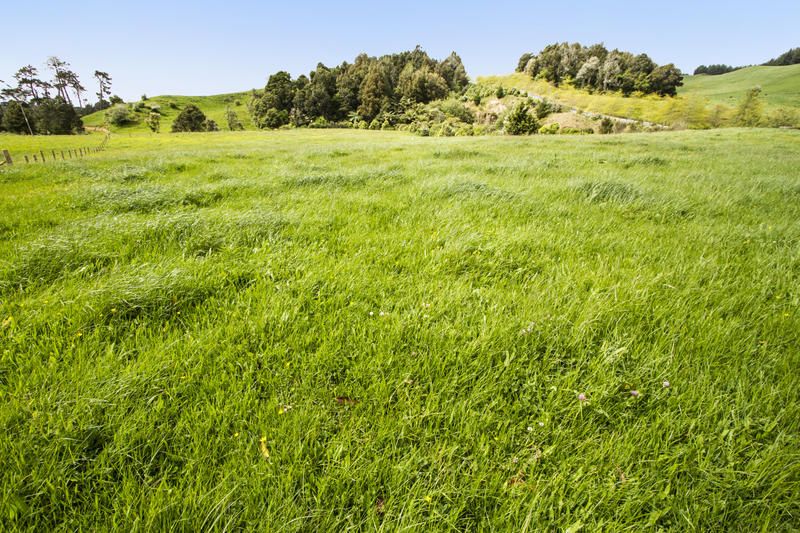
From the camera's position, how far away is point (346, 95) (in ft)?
330

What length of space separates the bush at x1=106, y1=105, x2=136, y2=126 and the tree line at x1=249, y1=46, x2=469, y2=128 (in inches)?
1513

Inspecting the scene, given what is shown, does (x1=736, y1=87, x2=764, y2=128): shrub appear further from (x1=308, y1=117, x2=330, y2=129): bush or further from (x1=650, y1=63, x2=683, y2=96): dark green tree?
(x1=308, y1=117, x2=330, y2=129): bush

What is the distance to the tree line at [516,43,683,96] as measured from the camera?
8612cm

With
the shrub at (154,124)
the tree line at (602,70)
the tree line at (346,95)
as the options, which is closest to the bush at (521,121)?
the tree line at (346,95)

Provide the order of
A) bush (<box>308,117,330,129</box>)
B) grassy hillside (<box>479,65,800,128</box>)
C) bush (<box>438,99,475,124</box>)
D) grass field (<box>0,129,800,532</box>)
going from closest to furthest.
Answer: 1. grass field (<box>0,129,800,532</box>)
2. grassy hillside (<box>479,65,800,128</box>)
3. bush (<box>438,99,475,124</box>)
4. bush (<box>308,117,330,129</box>)

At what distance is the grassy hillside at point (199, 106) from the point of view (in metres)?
105

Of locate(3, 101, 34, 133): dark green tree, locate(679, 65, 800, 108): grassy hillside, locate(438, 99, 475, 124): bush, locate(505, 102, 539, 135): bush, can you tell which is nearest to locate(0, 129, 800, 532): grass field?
locate(505, 102, 539, 135): bush

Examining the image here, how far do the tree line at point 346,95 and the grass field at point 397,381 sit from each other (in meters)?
93.9

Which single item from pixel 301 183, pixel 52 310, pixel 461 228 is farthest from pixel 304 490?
pixel 301 183

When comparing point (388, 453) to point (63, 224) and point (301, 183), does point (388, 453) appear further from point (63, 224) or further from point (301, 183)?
point (301, 183)

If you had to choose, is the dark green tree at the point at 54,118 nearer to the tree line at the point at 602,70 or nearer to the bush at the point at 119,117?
the bush at the point at 119,117

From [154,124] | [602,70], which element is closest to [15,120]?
[154,124]

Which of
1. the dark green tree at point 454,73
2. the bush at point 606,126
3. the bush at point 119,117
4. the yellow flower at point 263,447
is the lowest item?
the yellow flower at point 263,447

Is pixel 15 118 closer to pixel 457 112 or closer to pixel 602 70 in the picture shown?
pixel 457 112
